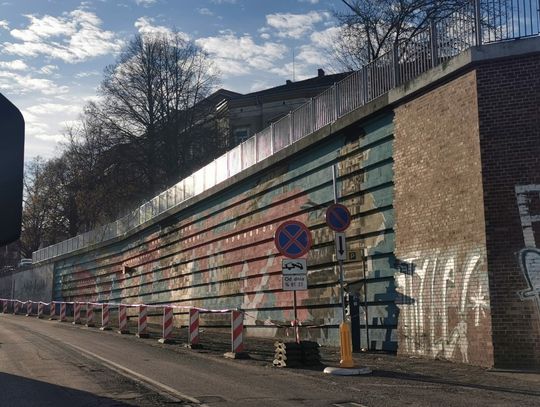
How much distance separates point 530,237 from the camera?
1293 centimetres

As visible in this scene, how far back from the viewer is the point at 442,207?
46.8 feet

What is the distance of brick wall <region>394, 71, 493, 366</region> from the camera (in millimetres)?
13250

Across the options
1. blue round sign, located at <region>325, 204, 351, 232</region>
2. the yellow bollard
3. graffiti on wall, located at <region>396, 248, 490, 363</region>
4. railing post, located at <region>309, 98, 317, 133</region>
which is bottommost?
the yellow bollard

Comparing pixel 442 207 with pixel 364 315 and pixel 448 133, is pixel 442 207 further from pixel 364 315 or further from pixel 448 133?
pixel 364 315

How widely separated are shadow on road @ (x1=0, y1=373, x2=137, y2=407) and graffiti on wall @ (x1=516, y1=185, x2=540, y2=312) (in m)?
8.04

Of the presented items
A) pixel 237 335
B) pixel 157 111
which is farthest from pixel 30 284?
pixel 237 335

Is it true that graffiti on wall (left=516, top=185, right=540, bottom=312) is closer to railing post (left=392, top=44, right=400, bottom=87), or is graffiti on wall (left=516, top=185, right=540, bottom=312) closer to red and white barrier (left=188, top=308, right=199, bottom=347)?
railing post (left=392, top=44, right=400, bottom=87)

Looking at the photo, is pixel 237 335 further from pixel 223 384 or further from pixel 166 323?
pixel 166 323

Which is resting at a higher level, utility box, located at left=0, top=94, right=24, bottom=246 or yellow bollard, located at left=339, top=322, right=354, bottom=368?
utility box, located at left=0, top=94, right=24, bottom=246

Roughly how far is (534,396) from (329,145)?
35.6ft

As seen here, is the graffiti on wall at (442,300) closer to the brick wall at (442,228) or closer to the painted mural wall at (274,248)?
the brick wall at (442,228)

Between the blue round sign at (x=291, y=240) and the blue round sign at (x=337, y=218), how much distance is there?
2.57ft

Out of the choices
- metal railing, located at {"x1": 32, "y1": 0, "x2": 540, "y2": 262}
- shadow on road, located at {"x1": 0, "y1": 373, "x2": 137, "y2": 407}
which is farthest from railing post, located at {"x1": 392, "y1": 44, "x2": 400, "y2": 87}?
shadow on road, located at {"x1": 0, "y1": 373, "x2": 137, "y2": 407}

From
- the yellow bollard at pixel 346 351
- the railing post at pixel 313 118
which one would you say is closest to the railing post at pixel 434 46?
the railing post at pixel 313 118
